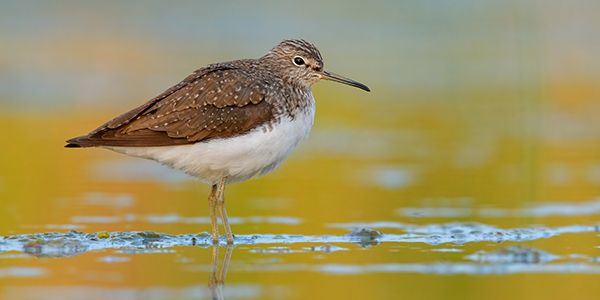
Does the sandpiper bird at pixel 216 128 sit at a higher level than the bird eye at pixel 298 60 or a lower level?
lower

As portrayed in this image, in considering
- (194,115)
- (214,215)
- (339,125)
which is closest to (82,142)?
(194,115)

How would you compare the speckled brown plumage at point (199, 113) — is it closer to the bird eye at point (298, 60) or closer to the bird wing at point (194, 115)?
the bird wing at point (194, 115)

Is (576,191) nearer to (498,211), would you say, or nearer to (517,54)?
(498,211)

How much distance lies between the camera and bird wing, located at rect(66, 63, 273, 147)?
9.77 m

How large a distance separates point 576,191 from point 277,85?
390 cm

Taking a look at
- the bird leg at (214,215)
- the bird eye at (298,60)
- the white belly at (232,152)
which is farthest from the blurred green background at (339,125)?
the bird eye at (298,60)

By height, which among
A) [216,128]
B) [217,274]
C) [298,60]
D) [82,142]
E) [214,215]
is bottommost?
[217,274]

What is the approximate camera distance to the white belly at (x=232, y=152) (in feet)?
32.4

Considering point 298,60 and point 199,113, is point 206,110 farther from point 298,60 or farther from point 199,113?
point 298,60

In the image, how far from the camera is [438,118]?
1897 centimetres

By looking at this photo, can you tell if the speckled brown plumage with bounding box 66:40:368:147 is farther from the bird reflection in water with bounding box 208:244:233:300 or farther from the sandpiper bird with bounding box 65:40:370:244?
the bird reflection in water with bounding box 208:244:233:300

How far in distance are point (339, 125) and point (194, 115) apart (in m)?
9.00

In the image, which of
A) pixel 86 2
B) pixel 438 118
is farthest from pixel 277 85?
pixel 86 2

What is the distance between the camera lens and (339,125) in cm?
1883
